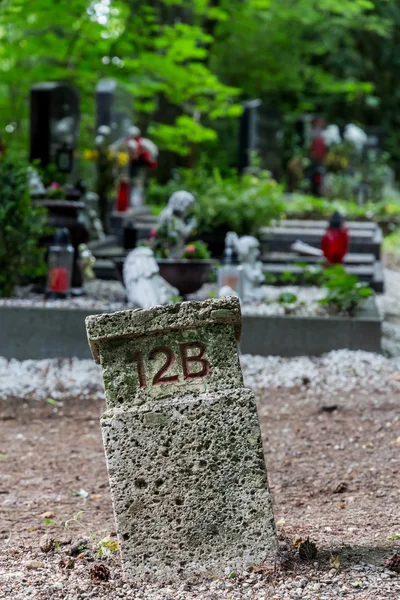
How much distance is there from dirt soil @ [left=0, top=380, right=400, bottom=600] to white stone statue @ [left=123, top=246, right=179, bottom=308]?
1.39 meters

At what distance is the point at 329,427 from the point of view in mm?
5996

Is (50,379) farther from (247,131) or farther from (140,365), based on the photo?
(247,131)

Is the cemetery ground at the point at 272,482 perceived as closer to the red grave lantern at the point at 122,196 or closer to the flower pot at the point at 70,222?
the flower pot at the point at 70,222

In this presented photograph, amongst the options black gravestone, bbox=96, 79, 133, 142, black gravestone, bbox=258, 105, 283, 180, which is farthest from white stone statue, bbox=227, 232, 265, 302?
black gravestone, bbox=258, 105, 283, 180

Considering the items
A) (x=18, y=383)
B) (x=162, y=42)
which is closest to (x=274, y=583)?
(x=18, y=383)

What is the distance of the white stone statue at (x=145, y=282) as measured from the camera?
25.9 feet

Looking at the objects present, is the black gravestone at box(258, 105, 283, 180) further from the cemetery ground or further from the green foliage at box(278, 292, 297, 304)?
the cemetery ground

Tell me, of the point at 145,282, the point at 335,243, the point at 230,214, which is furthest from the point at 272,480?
the point at 230,214

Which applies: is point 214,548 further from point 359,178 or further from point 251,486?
→ point 359,178

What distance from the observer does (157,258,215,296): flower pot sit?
338 inches

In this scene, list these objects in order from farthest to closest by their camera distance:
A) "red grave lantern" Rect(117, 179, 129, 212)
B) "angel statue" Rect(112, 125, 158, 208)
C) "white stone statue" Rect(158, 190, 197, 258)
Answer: "red grave lantern" Rect(117, 179, 129, 212) → "angel statue" Rect(112, 125, 158, 208) → "white stone statue" Rect(158, 190, 197, 258)

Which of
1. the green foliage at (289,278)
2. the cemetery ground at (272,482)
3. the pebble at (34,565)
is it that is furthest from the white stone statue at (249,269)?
the pebble at (34,565)

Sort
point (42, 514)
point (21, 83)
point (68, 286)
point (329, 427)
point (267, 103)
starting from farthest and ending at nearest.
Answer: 1. point (267, 103)
2. point (21, 83)
3. point (68, 286)
4. point (329, 427)
5. point (42, 514)

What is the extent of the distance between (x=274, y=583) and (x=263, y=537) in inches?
6.8
